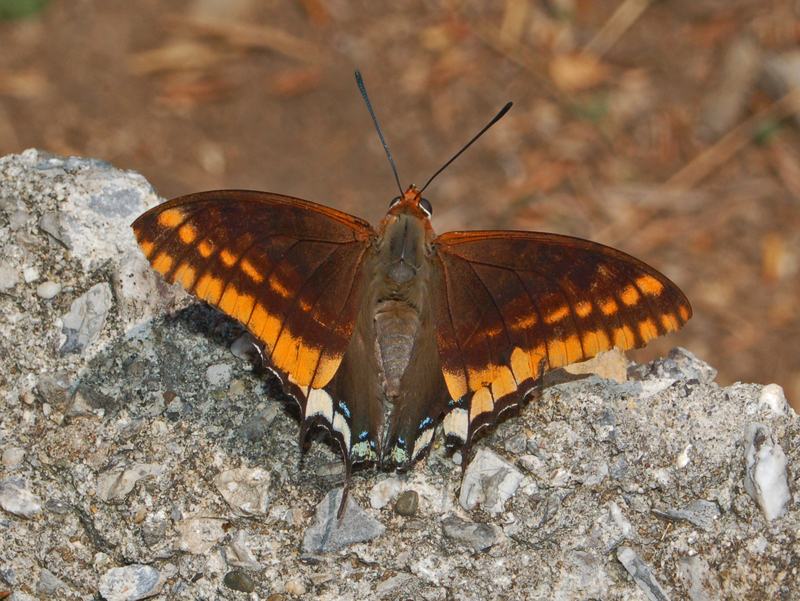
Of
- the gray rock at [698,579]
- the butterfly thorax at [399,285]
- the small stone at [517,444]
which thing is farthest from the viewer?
the butterfly thorax at [399,285]

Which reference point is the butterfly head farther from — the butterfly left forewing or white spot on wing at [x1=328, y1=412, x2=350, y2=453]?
white spot on wing at [x1=328, y1=412, x2=350, y2=453]

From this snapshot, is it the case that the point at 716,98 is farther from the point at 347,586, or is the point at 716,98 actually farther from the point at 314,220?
the point at 347,586

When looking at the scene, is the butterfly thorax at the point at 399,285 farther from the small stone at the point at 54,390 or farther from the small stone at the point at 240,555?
the small stone at the point at 54,390

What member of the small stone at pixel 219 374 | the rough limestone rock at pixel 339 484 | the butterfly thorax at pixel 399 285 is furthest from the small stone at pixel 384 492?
the small stone at pixel 219 374

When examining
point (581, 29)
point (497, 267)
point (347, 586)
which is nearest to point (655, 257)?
point (581, 29)

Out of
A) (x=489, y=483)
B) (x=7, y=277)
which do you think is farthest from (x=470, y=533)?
(x=7, y=277)

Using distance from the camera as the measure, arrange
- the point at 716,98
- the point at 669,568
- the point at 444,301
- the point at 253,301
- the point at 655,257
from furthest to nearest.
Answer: the point at 716,98, the point at 655,257, the point at 444,301, the point at 253,301, the point at 669,568
